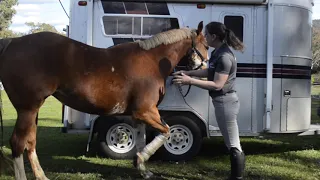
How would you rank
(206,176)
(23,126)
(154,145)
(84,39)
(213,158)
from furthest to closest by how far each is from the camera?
(213,158) < (84,39) < (206,176) < (154,145) < (23,126)

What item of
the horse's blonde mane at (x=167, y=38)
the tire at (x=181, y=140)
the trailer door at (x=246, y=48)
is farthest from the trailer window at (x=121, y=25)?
the tire at (x=181, y=140)

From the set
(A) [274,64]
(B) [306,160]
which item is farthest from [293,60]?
(B) [306,160]

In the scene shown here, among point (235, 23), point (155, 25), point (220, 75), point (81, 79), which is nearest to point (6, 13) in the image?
point (155, 25)

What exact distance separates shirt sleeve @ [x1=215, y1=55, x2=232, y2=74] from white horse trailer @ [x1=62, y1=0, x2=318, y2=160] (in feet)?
7.14

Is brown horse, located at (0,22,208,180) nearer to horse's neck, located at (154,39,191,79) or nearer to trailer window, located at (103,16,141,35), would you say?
horse's neck, located at (154,39,191,79)

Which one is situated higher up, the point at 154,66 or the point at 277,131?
the point at 154,66

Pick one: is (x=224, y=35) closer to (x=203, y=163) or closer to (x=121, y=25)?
(x=121, y=25)

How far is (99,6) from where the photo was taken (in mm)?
6789

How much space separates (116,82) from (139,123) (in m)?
0.66

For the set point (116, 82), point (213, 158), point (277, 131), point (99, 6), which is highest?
point (99, 6)

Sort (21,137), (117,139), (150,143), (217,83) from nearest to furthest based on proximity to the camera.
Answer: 1. (217,83)
2. (21,137)
3. (150,143)
4. (117,139)

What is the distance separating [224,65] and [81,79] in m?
1.78

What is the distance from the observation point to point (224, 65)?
4559 millimetres

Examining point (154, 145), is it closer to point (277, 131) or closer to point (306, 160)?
point (277, 131)
